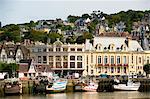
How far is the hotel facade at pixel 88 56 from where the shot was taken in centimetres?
8731

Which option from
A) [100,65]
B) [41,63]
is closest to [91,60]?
[100,65]

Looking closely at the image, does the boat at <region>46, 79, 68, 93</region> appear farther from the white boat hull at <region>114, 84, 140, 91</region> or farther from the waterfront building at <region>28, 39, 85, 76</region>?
the waterfront building at <region>28, 39, 85, 76</region>

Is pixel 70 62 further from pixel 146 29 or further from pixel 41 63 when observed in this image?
pixel 146 29

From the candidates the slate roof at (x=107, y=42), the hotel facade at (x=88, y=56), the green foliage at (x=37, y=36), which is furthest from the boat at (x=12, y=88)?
the green foliage at (x=37, y=36)

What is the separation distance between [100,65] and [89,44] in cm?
344

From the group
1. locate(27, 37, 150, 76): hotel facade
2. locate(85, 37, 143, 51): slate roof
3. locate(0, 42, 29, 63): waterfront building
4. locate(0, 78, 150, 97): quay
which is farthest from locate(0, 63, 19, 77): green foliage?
locate(85, 37, 143, 51): slate roof

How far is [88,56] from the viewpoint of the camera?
87.5 m

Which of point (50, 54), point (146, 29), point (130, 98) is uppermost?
point (146, 29)

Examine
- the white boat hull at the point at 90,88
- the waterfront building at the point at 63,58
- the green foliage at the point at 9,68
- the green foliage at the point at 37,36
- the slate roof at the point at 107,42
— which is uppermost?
the green foliage at the point at 37,36

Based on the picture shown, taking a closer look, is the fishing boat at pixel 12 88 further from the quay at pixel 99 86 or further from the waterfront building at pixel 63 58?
the waterfront building at pixel 63 58


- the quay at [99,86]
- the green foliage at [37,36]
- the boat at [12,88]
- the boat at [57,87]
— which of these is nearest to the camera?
the boat at [12,88]

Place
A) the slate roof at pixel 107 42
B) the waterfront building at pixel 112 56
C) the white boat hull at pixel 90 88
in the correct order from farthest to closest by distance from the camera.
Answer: the slate roof at pixel 107 42 → the waterfront building at pixel 112 56 → the white boat hull at pixel 90 88

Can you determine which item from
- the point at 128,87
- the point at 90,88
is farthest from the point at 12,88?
the point at 128,87

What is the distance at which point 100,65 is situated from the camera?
87.8m
